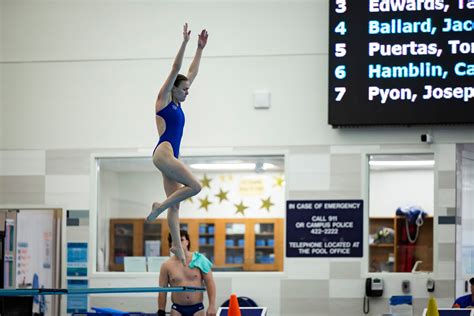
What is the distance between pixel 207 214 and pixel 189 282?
6.54ft

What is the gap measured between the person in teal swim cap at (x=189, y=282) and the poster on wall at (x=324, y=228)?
177 centimetres

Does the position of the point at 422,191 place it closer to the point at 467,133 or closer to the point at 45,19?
the point at 467,133

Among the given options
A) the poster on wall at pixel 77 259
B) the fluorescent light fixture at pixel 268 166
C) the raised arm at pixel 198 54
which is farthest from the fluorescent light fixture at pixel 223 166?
the raised arm at pixel 198 54

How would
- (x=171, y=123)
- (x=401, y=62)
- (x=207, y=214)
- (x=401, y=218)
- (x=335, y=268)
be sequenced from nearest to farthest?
(x=171, y=123) < (x=401, y=62) < (x=335, y=268) < (x=401, y=218) < (x=207, y=214)

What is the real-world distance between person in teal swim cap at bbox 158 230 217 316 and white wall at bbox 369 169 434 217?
2471 millimetres

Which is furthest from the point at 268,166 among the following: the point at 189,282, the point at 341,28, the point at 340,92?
the point at 189,282

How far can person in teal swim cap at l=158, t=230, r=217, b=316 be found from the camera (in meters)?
8.81

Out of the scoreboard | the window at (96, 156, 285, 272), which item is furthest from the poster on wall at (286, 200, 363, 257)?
the scoreboard

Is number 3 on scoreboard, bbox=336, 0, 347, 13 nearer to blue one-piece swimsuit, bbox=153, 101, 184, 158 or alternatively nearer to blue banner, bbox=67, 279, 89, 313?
blue banner, bbox=67, 279, 89, 313

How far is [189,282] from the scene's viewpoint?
29.6 ft

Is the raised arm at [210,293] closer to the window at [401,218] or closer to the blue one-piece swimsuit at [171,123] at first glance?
the window at [401,218]

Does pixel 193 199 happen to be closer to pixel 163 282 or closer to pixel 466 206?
pixel 163 282

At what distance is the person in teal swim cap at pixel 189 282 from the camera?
8.81 metres

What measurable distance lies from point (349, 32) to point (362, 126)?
107cm
